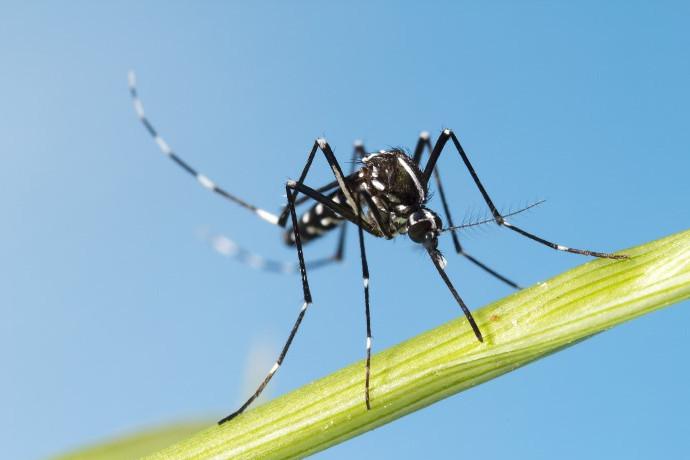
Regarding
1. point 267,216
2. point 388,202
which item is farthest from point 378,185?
point 267,216

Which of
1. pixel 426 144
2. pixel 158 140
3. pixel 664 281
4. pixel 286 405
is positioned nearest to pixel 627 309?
pixel 664 281

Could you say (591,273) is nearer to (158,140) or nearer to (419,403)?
(419,403)

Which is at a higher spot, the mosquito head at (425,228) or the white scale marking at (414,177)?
the white scale marking at (414,177)

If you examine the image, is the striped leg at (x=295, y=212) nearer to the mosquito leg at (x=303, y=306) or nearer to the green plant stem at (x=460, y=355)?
the mosquito leg at (x=303, y=306)

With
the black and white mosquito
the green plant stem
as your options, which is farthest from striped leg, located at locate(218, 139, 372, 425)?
the green plant stem

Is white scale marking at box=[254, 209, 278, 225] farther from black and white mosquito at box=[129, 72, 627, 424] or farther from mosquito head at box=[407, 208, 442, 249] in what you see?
mosquito head at box=[407, 208, 442, 249]

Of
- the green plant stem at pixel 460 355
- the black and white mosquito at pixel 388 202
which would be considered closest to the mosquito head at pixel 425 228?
the black and white mosquito at pixel 388 202

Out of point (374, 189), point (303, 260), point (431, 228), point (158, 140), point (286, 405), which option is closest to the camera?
point (286, 405)
